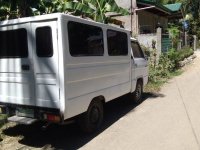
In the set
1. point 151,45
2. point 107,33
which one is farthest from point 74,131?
point 151,45

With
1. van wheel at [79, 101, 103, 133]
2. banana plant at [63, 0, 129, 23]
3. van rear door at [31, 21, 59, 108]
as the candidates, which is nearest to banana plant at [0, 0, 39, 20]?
banana plant at [63, 0, 129, 23]

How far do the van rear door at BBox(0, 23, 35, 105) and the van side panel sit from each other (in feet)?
2.57

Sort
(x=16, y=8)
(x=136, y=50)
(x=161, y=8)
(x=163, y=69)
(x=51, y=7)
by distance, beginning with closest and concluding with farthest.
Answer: (x=136, y=50) → (x=16, y=8) → (x=51, y=7) → (x=163, y=69) → (x=161, y=8)

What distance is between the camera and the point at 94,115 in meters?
7.27

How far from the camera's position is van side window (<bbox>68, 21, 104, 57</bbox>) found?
20.4 ft

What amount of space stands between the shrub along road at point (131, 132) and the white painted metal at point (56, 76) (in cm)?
85

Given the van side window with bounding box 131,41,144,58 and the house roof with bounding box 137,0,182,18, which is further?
the house roof with bounding box 137,0,182,18

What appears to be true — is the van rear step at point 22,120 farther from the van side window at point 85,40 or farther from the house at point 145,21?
the house at point 145,21

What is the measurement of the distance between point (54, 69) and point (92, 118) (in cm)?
178

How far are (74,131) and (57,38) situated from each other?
2.52m

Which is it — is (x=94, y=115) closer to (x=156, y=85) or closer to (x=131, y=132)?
(x=131, y=132)

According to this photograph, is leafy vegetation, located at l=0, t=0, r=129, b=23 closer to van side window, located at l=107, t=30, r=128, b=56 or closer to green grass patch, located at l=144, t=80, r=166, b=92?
van side window, located at l=107, t=30, r=128, b=56

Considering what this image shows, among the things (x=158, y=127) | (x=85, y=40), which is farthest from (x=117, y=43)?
(x=158, y=127)

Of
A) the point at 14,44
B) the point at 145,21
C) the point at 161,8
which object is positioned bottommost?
the point at 14,44
